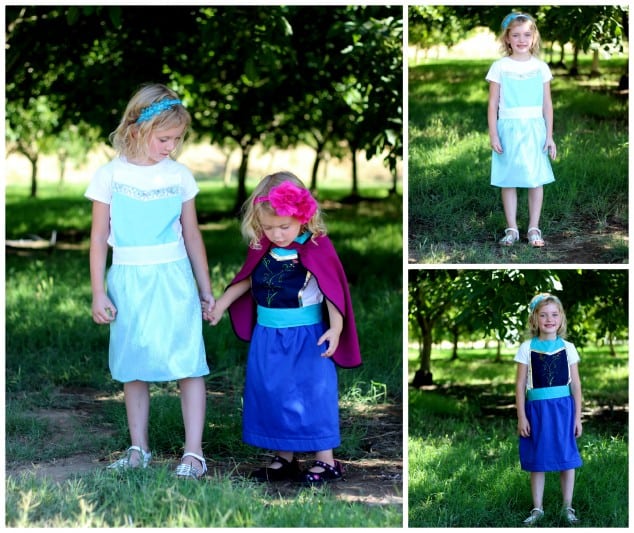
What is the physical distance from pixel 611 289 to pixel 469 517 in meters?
1.78

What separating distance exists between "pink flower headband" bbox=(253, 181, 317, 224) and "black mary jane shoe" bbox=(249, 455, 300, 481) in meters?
1.07

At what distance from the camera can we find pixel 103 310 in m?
3.88

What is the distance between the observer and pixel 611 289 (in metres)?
5.34

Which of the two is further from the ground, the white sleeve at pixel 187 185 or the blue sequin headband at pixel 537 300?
the white sleeve at pixel 187 185

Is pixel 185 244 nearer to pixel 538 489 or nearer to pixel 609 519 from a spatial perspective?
pixel 538 489

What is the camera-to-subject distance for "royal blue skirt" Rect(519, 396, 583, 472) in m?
3.99

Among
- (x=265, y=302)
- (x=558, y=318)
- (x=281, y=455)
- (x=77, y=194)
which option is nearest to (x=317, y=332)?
(x=265, y=302)

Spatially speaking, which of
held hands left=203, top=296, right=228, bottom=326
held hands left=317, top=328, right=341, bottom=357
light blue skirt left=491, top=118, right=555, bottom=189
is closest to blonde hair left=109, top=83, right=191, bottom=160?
held hands left=203, top=296, right=228, bottom=326

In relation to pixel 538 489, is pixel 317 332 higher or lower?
higher

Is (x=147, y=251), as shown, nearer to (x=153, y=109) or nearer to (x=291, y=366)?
(x=153, y=109)

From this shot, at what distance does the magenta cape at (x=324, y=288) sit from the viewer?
3873 mm

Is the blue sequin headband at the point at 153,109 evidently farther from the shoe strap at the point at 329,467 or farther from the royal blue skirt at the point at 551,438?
the royal blue skirt at the point at 551,438

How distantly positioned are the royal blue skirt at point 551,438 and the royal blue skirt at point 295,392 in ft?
2.77

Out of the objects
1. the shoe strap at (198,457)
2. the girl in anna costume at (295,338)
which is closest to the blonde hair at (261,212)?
the girl in anna costume at (295,338)
